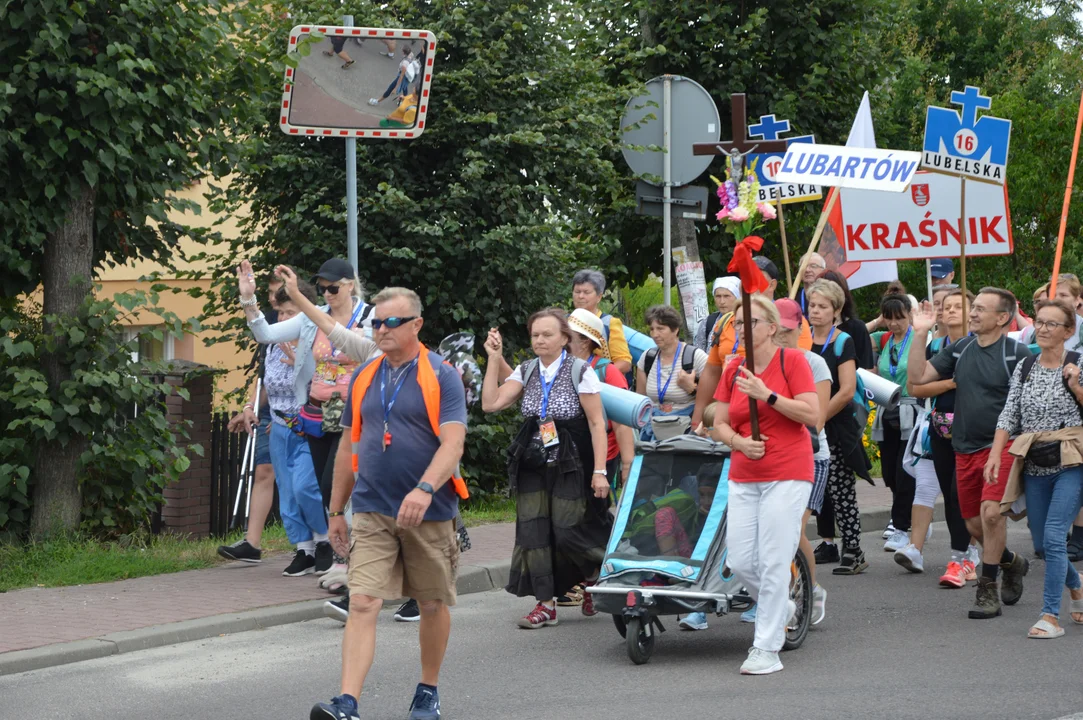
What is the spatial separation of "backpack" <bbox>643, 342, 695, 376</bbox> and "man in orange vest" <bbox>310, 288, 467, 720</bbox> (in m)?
3.69

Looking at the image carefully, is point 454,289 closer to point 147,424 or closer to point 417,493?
point 147,424

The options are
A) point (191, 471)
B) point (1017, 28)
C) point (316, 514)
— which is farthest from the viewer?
point (1017, 28)

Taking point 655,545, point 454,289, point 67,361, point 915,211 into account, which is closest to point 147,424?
point 67,361

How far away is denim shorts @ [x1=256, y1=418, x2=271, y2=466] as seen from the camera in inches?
397

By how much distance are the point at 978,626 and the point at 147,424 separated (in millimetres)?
5661

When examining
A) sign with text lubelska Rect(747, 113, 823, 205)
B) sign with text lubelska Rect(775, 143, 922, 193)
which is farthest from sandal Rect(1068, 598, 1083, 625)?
sign with text lubelska Rect(747, 113, 823, 205)

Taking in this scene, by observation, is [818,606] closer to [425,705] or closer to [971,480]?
[971,480]

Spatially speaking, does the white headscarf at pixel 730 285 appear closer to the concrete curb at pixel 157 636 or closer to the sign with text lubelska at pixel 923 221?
the concrete curb at pixel 157 636

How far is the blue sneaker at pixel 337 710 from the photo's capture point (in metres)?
5.55

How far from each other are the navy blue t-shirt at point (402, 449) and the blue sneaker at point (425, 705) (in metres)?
0.73

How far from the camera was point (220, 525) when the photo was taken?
1153 cm

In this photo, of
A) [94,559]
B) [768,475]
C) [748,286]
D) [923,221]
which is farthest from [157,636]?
[923,221]

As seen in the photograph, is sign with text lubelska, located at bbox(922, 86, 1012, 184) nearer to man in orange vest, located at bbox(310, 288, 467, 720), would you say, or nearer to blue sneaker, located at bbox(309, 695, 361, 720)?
man in orange vest, located at bbox(310, 288, 467, 720)

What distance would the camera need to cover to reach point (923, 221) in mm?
13461
